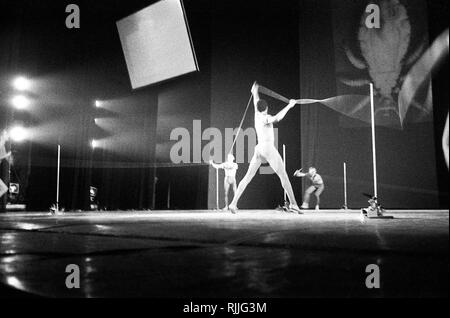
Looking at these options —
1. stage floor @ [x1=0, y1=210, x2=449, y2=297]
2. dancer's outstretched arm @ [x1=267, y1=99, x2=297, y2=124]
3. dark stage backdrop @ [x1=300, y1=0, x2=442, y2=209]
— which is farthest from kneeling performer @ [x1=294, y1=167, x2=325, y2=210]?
stage floor @ [x1=0, y1=210, x2=449, y2=297]

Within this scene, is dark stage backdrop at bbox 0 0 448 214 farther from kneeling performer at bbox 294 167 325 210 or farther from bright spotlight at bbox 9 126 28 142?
kneeling performer at bbox 294 167 325 210

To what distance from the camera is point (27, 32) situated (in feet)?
25.4

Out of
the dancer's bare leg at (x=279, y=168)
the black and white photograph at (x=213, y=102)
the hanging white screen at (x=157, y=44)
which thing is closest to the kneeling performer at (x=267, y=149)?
the dancer's bare leg at (x=279, y=168)

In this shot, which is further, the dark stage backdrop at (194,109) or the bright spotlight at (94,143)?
the bright spotlight at (94,143)

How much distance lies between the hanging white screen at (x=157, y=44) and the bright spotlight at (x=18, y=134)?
2.43m

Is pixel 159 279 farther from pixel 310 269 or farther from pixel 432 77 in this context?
pixel 432 77

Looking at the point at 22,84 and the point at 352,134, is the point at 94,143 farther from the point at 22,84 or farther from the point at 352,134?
the point at 352,134

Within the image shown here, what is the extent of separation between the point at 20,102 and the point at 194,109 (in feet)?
11.8

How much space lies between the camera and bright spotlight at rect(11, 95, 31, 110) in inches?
324

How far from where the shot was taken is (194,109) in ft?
30.1

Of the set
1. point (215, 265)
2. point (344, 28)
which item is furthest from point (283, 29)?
point (215, 265)

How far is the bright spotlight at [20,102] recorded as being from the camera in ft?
27.0

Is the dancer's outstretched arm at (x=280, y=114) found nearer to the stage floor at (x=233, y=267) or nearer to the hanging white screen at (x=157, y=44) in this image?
the stage floor at (x=233, y=267)

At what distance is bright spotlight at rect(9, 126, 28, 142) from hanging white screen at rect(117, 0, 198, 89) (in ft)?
7.99
